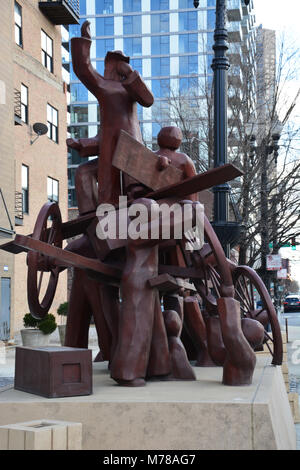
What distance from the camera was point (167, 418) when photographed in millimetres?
4812

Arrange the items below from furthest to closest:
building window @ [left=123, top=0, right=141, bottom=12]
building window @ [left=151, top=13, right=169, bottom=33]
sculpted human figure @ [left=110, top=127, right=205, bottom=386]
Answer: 1. building window @ [left=123, top=0, right=141, bottom=12]
2. building window @ [left=151, top=13, right=169, bottom=33]
3. sculpted human figure @ [left=110, top=127, right=205, bottom=386]

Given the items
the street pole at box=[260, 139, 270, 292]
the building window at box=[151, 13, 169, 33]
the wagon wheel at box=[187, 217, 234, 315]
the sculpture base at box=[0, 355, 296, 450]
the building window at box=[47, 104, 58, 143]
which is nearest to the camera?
the sculpture base at box=[0, 355, 296, 450]

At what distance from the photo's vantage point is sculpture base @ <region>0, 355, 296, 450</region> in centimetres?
468

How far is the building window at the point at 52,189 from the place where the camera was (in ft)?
102

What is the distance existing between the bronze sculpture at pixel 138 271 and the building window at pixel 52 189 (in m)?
23.9

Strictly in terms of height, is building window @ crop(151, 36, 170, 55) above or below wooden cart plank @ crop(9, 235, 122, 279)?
above

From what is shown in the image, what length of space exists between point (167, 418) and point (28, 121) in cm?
2518

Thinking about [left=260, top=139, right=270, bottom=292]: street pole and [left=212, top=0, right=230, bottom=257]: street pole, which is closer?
[left=212, top=0, right=230, bottom=257]: street pole

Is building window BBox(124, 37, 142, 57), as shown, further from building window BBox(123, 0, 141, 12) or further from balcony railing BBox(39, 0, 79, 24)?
balcony railing BBox(39, 0, 79, 24)

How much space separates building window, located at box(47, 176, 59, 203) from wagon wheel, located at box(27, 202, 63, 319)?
24.3 meters

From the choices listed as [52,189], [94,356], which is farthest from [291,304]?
[94,356]

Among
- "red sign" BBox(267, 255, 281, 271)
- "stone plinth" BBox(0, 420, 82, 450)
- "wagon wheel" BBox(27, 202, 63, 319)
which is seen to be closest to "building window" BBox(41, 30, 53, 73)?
"red sign" BBox(267, 255, 281, 271)

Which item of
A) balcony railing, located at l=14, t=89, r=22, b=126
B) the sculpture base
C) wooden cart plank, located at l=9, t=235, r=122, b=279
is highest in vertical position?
balcony railing, located at l=14, t=89, r=22, b=126

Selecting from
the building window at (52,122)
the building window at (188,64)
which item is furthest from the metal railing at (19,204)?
the building window at (188,64)
